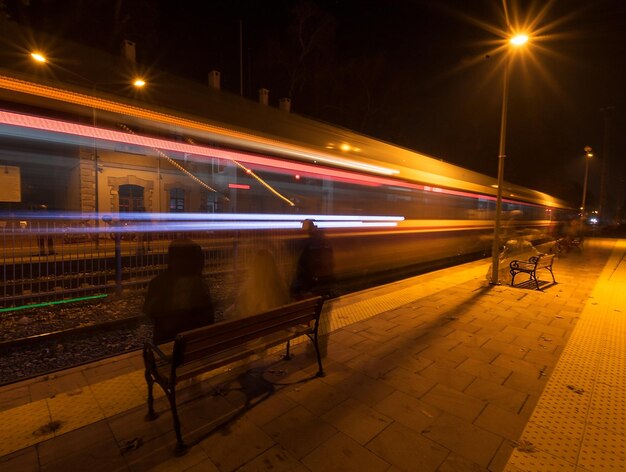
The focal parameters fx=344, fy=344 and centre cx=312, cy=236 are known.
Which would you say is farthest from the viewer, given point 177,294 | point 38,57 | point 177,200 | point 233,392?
point 177,200

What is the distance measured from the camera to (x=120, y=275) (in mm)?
5410

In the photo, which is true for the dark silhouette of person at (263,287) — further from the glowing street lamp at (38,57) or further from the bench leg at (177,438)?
the glowing street lamp at (38,57)

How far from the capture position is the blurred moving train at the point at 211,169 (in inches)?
144

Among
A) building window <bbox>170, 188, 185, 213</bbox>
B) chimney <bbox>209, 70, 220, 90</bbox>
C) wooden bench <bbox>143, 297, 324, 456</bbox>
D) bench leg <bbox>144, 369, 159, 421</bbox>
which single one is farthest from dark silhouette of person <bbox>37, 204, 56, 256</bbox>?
chimney <bbox>209, 70, 220, 90</bbox>

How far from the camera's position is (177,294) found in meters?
3.03

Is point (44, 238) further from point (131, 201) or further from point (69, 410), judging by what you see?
point (131, 201)

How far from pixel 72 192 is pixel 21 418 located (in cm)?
449

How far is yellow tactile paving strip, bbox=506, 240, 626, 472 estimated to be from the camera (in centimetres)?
237

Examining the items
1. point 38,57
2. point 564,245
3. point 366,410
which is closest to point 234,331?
point 366,410

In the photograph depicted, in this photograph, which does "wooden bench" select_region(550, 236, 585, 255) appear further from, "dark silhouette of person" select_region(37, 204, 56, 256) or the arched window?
"dark silhouette of person" select_region(37, 204, 56, 256)

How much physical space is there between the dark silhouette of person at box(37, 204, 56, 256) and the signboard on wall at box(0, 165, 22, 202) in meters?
0.41

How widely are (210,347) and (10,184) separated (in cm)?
351

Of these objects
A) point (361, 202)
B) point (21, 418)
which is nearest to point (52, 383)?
point (21, 418)

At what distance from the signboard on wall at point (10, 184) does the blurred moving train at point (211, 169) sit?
1 centimetres
